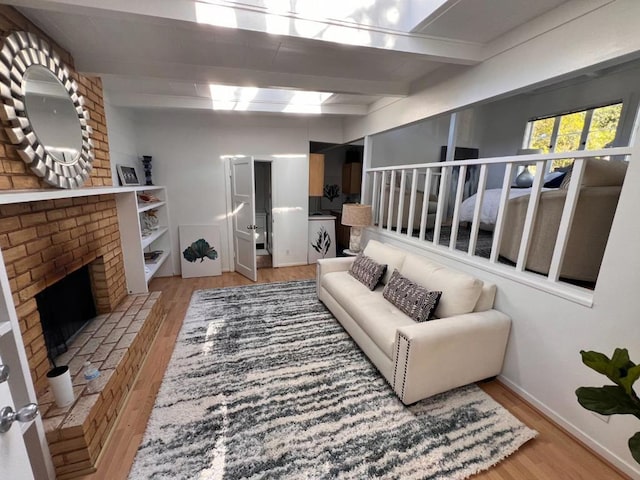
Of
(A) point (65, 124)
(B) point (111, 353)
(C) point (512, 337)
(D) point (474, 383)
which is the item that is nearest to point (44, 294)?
(B) point (111, 353)

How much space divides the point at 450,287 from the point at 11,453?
2.32 metres

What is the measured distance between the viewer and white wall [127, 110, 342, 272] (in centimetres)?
398

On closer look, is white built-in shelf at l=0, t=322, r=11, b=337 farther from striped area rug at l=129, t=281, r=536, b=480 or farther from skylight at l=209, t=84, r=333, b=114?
skylight at l=209, t=84, r=333, b=114

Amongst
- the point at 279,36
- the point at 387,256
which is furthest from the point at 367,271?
the point at 279,36

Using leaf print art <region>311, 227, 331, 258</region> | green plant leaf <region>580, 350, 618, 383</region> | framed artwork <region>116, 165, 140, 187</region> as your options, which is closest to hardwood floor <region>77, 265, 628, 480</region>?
green plant leaf <region>580, 350, 618, 383</region>

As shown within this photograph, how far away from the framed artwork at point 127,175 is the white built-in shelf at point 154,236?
68 cm

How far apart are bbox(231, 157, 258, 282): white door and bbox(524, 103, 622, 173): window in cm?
479

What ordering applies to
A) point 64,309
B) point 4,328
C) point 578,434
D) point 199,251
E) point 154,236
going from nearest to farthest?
1. point 4,328
2. point 578,434
3. point 64,309
4. point 154,236
5. point 199,251

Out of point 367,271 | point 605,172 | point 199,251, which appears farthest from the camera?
point 199,251

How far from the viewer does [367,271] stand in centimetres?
284

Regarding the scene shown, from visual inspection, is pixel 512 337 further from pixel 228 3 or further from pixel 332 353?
pixel 228 3

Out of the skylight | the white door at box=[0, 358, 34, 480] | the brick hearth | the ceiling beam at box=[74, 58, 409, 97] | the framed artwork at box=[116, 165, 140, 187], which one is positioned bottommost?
the brick hearth

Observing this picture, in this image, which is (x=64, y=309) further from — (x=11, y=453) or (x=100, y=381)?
(x=11, y=453)

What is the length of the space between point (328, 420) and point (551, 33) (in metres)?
2.77
